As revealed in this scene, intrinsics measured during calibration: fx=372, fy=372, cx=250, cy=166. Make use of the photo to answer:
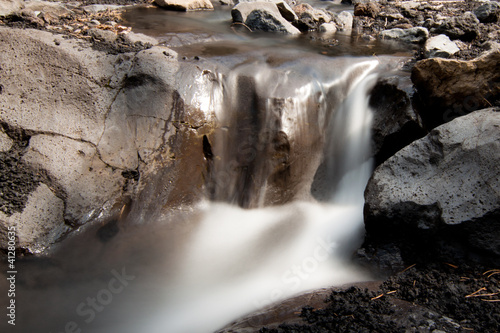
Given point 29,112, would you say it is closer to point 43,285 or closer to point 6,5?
point 43,285

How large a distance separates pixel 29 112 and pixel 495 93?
4.57 metres

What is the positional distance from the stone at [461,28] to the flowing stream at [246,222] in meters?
1.70

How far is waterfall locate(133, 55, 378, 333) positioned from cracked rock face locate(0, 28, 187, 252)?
2.04 ft

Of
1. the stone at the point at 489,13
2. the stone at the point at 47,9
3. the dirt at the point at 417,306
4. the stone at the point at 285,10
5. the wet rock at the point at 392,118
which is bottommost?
the dirt at the point at 417,306

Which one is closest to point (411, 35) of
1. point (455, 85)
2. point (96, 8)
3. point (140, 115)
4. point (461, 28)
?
point (461, 28)

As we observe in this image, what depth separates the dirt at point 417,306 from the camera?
89.4 inches

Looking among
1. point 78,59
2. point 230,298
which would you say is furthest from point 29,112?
point 230,298

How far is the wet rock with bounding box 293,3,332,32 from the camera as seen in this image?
274 inches

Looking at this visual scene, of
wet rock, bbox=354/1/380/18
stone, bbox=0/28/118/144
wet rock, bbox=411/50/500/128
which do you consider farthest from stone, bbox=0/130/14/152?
wet rock, bbox=354/1/380/18

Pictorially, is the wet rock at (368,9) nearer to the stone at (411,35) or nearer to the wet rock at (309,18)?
the wet rock at (309,18)

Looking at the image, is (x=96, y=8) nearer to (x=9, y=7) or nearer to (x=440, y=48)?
(x=9, y=7)

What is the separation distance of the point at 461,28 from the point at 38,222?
647cm

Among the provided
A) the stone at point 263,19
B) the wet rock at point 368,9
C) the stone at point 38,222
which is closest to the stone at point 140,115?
the stone at point 38,222

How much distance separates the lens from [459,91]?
3.84 metres
